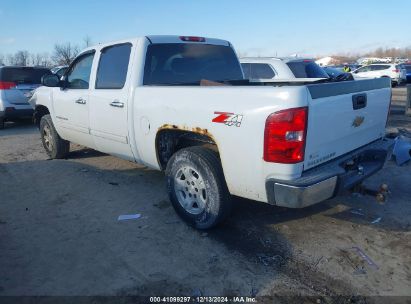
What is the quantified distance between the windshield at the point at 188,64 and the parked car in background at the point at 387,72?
22.0m

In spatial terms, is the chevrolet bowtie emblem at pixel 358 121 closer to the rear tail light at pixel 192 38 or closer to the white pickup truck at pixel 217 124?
the white pickup truck at pixel 217 124

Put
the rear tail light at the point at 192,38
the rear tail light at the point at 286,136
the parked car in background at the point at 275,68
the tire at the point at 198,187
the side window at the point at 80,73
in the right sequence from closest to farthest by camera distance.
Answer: the rear tail light at the point at 286,136 → the tire at the point at 198,187 → the rear tail light at the point at 192,38 → the side window at the point at 80,73 → the parked car in background at the point at 275,68

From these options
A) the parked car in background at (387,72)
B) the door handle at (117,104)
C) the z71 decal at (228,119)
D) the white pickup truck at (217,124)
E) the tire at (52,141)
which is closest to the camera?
the white pickup truck at (217,124)

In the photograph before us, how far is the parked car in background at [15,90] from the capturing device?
32.9ft

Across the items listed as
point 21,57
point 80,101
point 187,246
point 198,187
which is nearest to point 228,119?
point 198,187

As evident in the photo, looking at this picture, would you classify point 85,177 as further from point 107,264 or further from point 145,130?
point 107,264

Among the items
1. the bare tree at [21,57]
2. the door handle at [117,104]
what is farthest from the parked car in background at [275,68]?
the bare tree at [21,57]

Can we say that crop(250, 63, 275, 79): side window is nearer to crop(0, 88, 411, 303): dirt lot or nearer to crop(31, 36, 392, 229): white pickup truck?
crop(31, 36, 392, 229): white pickup truck

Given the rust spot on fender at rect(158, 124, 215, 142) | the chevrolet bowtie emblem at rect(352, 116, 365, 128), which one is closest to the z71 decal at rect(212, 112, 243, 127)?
the rust spot on fender at rect(158, 124, 215, 142)

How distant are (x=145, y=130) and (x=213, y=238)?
55.5 inches

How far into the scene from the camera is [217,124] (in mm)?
3318

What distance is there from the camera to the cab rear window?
8.64m

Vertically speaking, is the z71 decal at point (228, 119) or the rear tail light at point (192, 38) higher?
the rear tail light at point (192, 38)

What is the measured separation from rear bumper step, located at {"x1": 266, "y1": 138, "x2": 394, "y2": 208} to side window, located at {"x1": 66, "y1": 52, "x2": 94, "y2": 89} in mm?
3381
